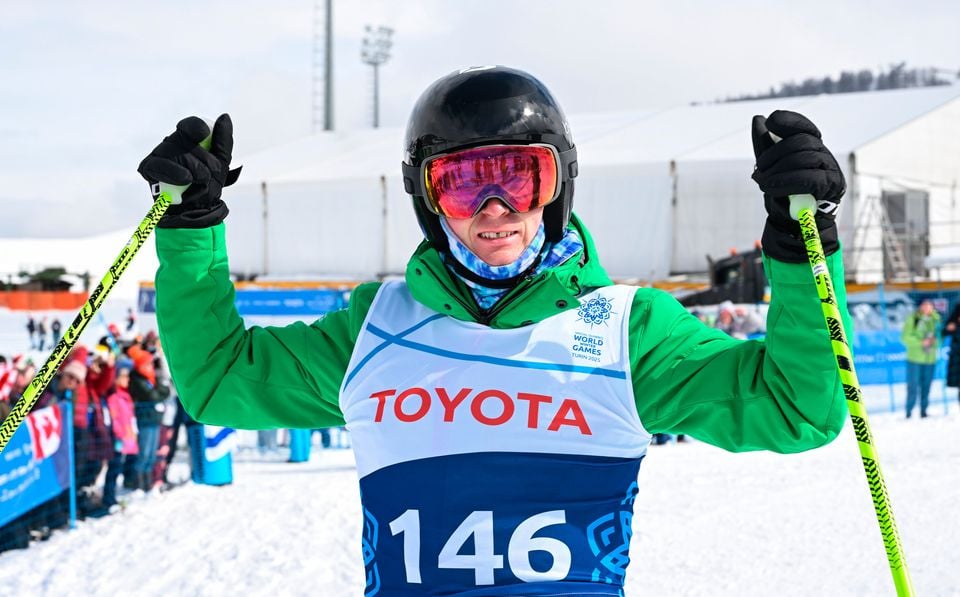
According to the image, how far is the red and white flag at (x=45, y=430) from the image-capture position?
7234mm

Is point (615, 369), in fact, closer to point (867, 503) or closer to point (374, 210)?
point (867, 503)

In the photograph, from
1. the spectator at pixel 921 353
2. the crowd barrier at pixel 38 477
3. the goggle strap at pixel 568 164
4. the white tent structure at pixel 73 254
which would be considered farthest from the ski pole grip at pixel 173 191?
the white tent structure at pixel 73 254

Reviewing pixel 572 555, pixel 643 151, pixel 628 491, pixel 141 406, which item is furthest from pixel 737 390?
pixel 643 151

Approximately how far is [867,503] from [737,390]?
5702 millimetres

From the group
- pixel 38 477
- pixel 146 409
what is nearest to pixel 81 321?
pixel 38 477

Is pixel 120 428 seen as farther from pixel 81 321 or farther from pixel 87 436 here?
pixel 81 321

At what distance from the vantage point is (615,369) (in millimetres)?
2139

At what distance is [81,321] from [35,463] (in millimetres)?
5637

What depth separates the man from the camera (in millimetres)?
2057

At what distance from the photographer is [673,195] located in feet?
83.7

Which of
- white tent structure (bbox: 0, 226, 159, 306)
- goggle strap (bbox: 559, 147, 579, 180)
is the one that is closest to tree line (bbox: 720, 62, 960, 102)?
white tent structure (bbox: 0, 226, 159, 306)

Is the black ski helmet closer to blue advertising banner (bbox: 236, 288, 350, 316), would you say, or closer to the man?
the man

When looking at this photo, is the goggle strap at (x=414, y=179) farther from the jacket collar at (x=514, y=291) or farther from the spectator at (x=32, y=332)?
the spectator at (x=32, y=332)

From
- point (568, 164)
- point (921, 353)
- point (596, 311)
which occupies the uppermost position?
point (568, 164)
